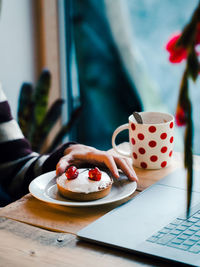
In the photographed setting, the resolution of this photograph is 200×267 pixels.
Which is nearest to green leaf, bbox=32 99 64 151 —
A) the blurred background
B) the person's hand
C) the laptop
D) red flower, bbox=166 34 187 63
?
the blurred background

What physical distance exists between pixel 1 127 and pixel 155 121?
432 mm

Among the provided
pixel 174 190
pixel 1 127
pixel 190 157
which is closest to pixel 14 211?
pixel 174 190

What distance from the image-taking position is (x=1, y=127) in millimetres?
1171

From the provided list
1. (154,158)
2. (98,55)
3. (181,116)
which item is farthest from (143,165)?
(98,55)

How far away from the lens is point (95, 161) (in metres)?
0.94

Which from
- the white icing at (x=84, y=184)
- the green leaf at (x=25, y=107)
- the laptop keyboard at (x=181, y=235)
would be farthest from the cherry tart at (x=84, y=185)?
the green leaf at (x=25, y=107)

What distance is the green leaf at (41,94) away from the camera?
200 cm

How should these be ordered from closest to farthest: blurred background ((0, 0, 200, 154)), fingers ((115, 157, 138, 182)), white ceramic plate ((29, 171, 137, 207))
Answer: white ceramic plate ((29, 171, 137, 207))
fingers ((115, 157, 138, 182))
blurred background ((0, 0, 200, 154))

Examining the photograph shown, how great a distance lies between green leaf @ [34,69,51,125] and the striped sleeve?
82cm

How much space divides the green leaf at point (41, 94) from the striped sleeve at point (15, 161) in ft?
2.69

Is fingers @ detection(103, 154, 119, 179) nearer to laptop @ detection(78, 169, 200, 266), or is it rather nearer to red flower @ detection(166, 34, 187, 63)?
laptop @ detection(78, 169, 200, 266)

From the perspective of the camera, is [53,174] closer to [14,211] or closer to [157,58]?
[14,211]

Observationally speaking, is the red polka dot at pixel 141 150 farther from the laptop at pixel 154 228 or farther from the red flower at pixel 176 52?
the red flower at pixel 176 52

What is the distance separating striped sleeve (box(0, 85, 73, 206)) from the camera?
1.06 meters
